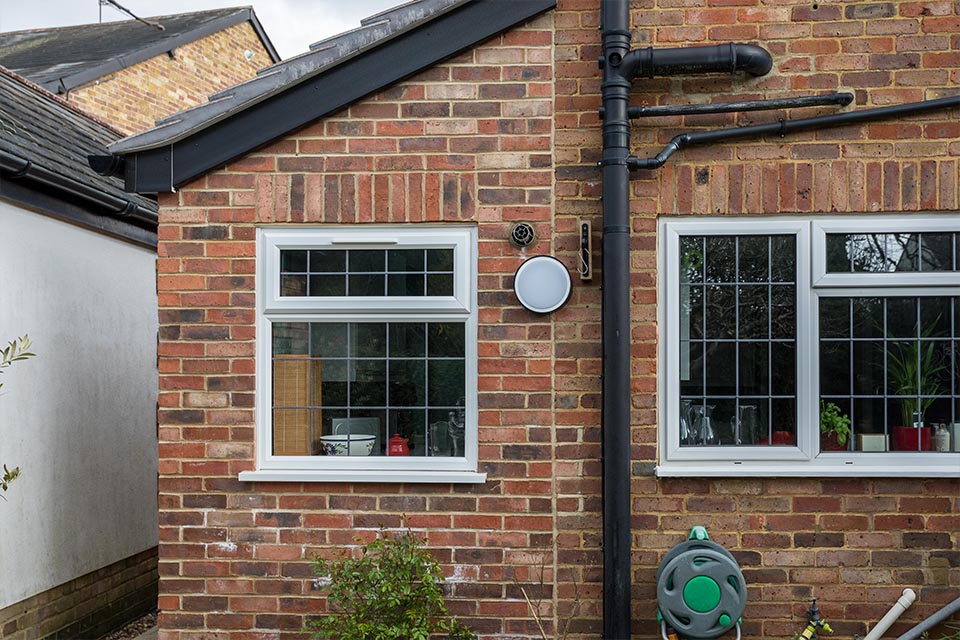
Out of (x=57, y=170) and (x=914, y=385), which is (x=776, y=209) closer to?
(x=914, y=385)

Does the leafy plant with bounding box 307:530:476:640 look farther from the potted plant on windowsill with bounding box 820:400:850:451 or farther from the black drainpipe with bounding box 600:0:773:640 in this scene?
the potted plant on windowsill with bounding box 820:400:850:451

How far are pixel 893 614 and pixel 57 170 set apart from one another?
5.56m

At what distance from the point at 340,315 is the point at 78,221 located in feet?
7.88

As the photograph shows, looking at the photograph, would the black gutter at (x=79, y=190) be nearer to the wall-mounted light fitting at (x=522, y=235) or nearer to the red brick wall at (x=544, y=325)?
the red brick wall at (x=544, y=325)

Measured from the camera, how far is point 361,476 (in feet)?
14.9

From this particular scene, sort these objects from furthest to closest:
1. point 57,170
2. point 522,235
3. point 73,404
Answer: point 73,404 < point 57,170 < point 522,235

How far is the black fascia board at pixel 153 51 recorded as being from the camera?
398 inches

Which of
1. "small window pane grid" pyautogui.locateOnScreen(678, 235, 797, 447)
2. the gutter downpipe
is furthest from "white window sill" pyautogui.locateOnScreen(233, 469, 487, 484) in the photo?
"small window pane grid" pyautogui.locateOnScreen(678, 235, 797, 447)

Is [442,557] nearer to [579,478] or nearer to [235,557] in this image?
[579,478]

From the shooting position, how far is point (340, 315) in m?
4.62

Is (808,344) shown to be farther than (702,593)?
Yes

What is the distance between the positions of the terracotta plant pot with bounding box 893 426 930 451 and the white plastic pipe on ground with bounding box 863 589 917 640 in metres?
0.73

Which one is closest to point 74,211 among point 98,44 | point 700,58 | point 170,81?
point 700,58

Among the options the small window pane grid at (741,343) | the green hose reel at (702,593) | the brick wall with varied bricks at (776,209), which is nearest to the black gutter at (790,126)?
the brick wall with varied bricks at (776,209)
